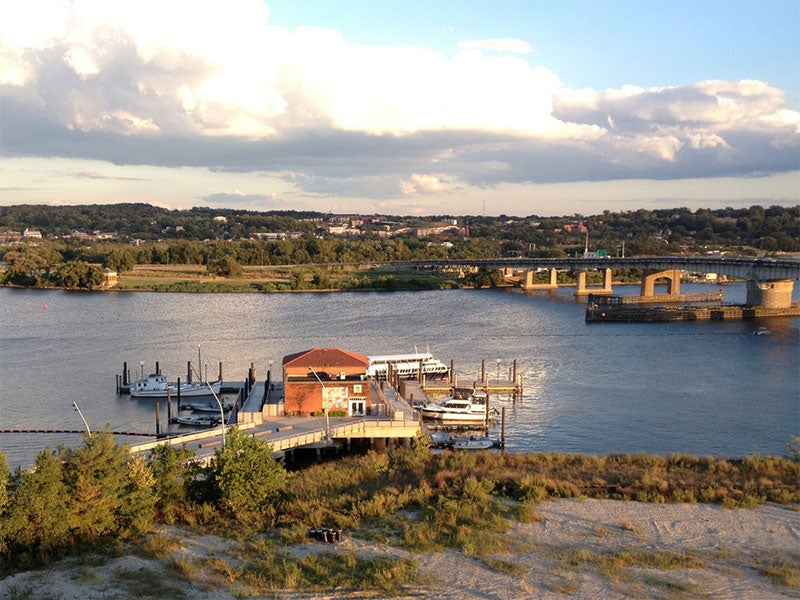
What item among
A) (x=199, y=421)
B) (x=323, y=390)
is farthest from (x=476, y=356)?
(x=323, y=390)

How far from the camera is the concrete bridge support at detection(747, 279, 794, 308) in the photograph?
76.8 m

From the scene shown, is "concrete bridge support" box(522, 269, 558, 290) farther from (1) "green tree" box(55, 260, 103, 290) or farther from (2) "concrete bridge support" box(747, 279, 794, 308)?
(1) "green tree" box(55, 260, 103, 290)

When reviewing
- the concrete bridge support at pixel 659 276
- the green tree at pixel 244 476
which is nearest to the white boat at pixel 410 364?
the green tree at pixel 244 476

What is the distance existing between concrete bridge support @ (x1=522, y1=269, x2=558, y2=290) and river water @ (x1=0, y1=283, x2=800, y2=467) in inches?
664

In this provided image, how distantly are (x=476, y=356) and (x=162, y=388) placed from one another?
2015 centimetres

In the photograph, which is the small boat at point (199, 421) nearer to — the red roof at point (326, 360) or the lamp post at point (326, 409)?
the red roof at point (326, 360)

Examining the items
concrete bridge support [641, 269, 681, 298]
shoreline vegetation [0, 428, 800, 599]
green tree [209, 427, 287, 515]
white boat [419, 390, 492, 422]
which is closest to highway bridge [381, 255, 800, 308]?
concrete bridge support [641, 269, 681, 298]

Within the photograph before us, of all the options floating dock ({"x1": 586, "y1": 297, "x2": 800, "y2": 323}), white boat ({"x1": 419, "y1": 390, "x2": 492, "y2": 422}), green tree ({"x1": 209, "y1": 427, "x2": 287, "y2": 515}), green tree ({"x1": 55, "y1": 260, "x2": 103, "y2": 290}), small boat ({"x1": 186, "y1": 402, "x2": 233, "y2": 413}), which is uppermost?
green tree ({"x1": 55, "y1": 260, "x2": 103, "y2": 290})

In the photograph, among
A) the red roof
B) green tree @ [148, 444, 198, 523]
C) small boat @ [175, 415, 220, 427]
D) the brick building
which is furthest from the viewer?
small boat @ [175, 415, 220, 427]

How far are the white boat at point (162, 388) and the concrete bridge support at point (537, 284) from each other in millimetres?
71113

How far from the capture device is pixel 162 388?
40.9 meters

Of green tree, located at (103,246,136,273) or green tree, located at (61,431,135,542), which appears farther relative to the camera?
green tree, located at (103,246,136,273)

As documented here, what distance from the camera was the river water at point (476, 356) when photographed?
34.4 m

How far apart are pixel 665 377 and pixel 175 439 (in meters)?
29.4
